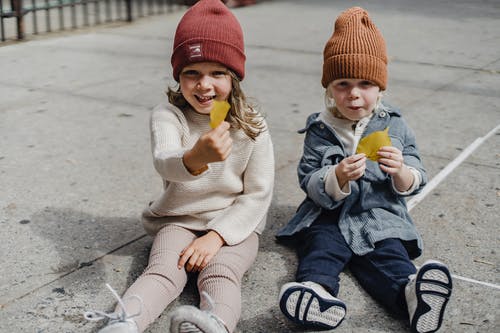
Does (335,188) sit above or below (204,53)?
below

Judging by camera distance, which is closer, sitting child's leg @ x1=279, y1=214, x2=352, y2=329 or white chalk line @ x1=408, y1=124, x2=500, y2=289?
sitting child's leg @ x1=279, y1=214, x2=352, y2=329

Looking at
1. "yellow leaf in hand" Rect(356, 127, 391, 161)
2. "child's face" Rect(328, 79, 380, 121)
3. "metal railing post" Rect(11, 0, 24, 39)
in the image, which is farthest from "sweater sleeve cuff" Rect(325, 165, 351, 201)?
"metal railing post" Rect(11, 0, 24, 39)

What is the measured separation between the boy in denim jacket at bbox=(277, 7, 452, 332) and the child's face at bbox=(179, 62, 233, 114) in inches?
18.4

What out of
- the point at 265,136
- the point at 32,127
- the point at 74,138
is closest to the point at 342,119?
the point at 265,136

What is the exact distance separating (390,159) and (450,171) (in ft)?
4.99

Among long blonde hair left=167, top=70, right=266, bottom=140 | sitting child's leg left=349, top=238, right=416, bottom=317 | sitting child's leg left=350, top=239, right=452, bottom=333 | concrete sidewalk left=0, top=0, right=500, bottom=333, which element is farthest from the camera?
long blonde hair left=167, top=70, right=266, bottom=140

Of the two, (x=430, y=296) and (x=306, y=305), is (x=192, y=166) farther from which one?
(x=430, y=296)

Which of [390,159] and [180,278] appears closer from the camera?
[180,278]

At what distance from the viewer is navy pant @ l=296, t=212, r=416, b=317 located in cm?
264

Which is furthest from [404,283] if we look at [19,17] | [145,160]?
[19,17]

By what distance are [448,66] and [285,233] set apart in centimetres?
412

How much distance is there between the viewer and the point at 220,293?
250cm

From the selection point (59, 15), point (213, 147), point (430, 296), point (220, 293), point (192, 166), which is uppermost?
point (213, 147)

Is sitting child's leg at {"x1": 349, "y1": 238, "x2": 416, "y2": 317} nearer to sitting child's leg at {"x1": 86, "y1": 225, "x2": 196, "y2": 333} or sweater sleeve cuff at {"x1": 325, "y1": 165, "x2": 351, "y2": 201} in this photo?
sweater sleeve cuff at {"x1": 325, "y1": 165, "x2": 351, "y2": 201}
